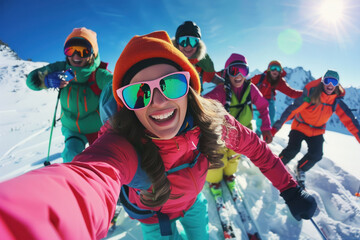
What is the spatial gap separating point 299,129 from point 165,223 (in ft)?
12.4

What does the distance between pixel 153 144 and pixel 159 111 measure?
0.29 m

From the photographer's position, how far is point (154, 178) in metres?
1.22

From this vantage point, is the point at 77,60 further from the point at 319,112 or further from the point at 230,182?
the point at 319,112

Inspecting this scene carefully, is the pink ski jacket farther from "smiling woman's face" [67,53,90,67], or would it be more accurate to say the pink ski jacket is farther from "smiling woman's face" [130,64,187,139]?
"smiling woman's face" [67,53,90,67]

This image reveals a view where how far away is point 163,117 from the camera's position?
1252 mm

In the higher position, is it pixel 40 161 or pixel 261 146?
pixel 261 146

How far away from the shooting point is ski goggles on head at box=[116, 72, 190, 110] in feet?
3.85

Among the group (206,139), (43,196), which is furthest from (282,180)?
(43,196)

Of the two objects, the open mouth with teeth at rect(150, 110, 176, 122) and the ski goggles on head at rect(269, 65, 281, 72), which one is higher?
the ski goggles on head at rect(269, 65, 281, 72)

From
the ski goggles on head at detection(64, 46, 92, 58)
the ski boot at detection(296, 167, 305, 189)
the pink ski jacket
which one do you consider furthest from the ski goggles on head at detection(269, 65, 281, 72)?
the ski goggles on head at detection(64, 46, 92, 58)

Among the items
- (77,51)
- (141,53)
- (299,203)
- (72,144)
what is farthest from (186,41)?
(299,203)

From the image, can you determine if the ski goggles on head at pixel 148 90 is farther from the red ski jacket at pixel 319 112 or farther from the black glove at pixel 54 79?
the red ski jacket at pixel 319 112

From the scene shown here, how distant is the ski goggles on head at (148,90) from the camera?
1.17 m

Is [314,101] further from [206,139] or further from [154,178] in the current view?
[154,178]
